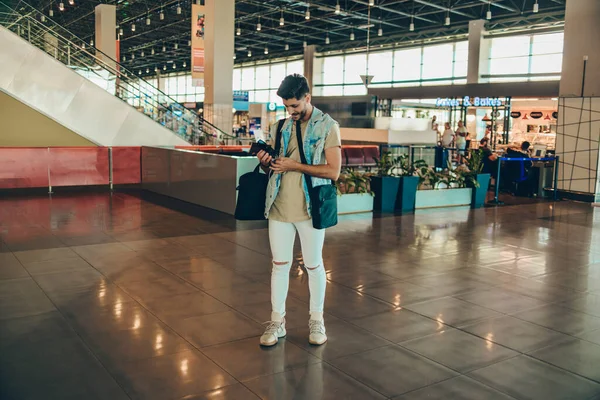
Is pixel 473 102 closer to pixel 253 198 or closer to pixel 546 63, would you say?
pixel 546 63

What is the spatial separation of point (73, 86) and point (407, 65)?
22.9 m

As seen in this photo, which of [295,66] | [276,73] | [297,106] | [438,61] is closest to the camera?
[297,106]

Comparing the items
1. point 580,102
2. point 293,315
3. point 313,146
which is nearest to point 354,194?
point 293,315

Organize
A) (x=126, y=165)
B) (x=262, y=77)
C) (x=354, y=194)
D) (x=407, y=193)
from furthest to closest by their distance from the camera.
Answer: (x=262, y=77), (x=126, y=165), (x=407, y=193), (x=354, y=194)

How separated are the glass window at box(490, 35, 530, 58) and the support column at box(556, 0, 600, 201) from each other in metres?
14.9

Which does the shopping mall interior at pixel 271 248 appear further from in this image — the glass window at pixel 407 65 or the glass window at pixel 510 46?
the glass window at pixel 407 65

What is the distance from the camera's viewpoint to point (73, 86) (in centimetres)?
1438

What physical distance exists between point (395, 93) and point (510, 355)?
2398 centimetres

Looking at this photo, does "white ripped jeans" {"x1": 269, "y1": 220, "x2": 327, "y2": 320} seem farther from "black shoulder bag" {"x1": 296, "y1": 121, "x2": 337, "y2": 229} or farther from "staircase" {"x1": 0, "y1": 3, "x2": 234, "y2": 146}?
"staircase" {"x1": 0, "y1": 3, "x2": 234, "y2": 146}

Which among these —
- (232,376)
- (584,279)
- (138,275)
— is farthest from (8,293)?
(584,279)

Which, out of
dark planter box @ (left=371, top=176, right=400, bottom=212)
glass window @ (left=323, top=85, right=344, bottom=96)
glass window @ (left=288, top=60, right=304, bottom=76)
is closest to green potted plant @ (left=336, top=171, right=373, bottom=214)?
dark planter box @ (left=371, top=176, right=400, bottom=212)

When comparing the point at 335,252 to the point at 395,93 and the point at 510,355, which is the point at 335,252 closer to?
the point at 510,355

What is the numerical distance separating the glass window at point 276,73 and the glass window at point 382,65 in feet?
30.3

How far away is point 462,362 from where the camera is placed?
151 inches
